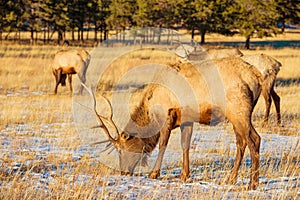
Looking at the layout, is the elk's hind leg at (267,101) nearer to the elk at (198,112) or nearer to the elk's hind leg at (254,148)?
the elk at (198,112)

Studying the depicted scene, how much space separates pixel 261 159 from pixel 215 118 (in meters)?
1.71

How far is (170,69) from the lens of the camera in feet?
22.2

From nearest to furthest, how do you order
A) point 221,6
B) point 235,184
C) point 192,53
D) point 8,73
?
point 235,184, point 192,53, point 8,73, point 221,6

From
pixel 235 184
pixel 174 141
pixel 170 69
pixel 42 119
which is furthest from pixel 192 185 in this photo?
pixel 42 119

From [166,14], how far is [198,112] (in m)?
48.5

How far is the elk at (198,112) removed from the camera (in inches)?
239

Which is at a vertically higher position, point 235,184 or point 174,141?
point 235,184

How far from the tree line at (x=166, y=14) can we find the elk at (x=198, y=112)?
144 feet

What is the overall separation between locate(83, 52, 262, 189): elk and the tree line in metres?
43.9

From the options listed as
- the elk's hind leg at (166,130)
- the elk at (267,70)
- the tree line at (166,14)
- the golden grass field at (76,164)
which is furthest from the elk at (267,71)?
the tree line at (166,14)

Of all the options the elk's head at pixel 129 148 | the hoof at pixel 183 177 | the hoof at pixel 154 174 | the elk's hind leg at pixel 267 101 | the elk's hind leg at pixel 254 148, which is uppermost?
the elk's hind leg at pixel 254 148

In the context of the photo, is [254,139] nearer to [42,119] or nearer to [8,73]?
[42,119]

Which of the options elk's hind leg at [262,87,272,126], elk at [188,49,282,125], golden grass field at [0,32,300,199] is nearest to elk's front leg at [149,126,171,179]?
golden grass field at [0,32,300,199]

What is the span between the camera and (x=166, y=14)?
5391cm
